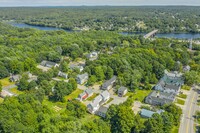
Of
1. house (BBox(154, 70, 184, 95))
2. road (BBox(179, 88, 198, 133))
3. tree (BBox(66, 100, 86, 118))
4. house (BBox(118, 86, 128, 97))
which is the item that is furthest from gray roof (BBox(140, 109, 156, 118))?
house (BBox(154, 70, 184, 95))

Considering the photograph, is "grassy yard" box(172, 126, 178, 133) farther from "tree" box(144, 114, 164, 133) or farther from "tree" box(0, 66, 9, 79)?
"tree" box(0, 66, 9, 79)

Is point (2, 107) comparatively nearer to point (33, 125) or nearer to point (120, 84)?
point (33, 125)

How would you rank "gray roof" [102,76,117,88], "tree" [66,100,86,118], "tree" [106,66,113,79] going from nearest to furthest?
"tree" [66,100,86,118] → "gray roof" [102,76,117,88] → "tree" [106,66,113,79]

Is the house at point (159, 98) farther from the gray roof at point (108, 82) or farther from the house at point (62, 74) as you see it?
the house at point (62, 74)

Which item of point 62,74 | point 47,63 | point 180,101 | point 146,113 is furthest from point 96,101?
point 47,63

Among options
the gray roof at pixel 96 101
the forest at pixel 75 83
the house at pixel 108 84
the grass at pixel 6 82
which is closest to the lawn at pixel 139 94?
the forest at pixel 75 83
